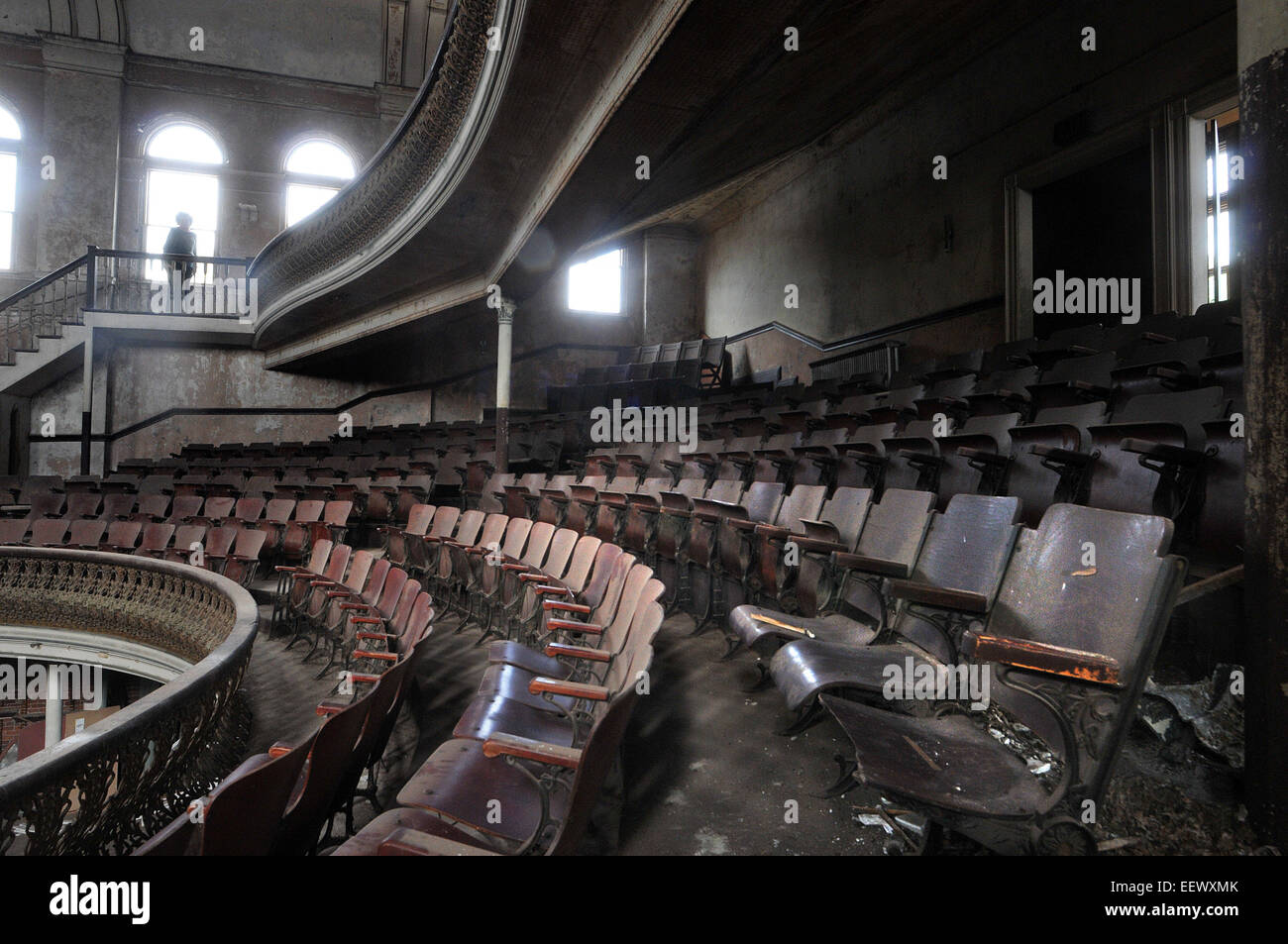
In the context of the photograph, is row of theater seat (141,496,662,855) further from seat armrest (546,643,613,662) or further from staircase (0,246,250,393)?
staircase (0,246,250,393)

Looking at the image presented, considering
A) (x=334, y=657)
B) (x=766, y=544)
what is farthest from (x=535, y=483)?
(x=766, y=544)

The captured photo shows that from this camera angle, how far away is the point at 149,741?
1.99 m

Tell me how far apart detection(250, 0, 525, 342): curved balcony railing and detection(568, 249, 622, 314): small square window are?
14.5ft

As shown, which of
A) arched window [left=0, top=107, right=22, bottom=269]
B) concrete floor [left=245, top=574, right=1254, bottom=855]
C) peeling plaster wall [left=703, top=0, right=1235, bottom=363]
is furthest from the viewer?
arched window [left=0, top=107, right=22, bottom=269]

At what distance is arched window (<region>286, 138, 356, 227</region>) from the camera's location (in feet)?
36.2

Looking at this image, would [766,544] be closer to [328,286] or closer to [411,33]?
[328,286]

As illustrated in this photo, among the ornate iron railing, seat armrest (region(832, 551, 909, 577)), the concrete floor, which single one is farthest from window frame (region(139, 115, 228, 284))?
seat armrest (region(832, 551, 909, 577))

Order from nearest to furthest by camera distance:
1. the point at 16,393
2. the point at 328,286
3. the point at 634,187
A: the point at 634,187 → the point at 328,286 → the point at 16,393

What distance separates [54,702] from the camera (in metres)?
5.56

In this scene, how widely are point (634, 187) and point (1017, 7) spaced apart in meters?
3.65

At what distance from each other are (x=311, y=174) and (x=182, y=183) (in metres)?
1.72
